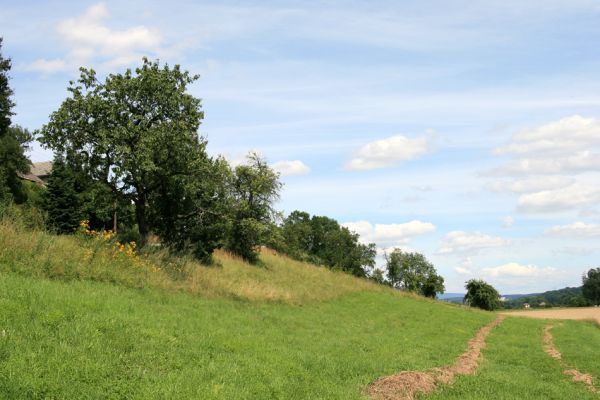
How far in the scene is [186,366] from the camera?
10.0m

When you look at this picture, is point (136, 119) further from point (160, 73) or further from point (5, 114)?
point (5, 114)

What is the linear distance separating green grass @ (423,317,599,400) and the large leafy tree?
19.1m

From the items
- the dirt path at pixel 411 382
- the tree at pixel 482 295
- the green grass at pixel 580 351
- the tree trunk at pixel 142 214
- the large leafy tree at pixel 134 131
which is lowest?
the tree at pixel 482 295

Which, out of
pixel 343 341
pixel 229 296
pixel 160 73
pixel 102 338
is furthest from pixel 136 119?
pixel 102 338

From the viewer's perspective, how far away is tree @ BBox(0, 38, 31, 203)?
1772 inches

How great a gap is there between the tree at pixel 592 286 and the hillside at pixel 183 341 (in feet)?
444

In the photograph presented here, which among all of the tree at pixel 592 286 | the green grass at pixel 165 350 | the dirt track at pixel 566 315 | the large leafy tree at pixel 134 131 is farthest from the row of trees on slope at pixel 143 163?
the tree at pixel 592 286

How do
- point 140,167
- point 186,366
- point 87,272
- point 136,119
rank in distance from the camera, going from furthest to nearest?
point 136,119 < point 140,167 < point 87,272 < point 186,366

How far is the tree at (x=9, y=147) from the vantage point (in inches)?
1772

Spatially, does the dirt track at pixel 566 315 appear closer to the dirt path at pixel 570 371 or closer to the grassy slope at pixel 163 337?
the dirt path at pixel 570 371

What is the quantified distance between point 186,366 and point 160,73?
73.3 feet

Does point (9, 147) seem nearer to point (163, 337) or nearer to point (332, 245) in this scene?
point (163, 337)

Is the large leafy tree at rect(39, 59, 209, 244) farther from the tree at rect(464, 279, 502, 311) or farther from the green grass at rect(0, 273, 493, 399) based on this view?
the tree at rect(464, 279, 502, 311)

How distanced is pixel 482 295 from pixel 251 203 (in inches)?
2456
